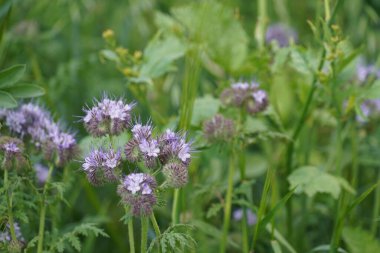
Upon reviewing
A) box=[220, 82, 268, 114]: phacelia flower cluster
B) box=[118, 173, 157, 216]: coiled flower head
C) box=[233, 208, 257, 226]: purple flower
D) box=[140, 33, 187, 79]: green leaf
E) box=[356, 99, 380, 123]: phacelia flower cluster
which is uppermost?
box=[140, 33, 187, 79]: green leaf

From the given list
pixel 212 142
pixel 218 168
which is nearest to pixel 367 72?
pixel 218 168

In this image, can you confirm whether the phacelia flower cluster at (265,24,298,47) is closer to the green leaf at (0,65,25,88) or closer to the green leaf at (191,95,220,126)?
the green leaf at (191,95,220,126)

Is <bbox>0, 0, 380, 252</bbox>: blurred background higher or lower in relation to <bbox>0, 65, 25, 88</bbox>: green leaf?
higher

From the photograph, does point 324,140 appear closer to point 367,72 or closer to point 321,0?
point 367,72

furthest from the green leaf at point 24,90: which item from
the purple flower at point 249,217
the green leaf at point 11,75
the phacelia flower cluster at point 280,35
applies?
the phacelia flower cluster at point 280,35

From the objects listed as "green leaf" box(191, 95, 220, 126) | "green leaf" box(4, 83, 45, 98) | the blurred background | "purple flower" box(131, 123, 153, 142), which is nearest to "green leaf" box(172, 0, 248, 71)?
the blurred background

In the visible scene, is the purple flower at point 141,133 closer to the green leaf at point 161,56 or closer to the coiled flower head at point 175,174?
the coiled flower head at point 175,174
